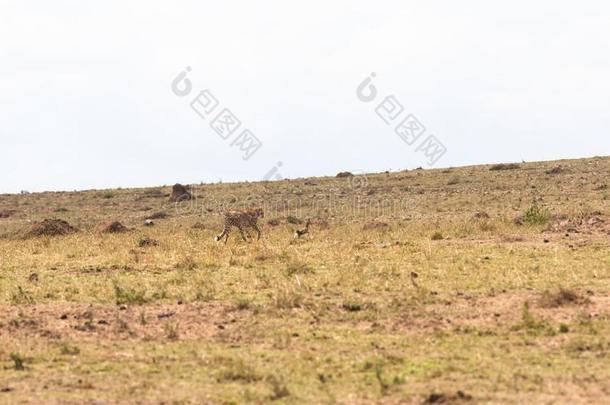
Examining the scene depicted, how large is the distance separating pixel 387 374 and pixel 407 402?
937 mm

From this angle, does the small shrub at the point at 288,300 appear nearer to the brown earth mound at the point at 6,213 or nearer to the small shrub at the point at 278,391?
the small shrub at the point at 278,391

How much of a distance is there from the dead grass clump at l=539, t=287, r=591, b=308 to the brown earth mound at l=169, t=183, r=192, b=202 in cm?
3157

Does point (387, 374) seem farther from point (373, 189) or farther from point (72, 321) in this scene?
point (373, 189)

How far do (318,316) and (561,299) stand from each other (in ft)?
10.5

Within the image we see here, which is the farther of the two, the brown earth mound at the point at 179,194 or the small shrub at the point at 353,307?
the brown earth mound at the point at 179,194

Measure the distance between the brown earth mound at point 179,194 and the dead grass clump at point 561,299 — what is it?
31566 millimetres

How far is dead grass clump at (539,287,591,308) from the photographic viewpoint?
12.4 m

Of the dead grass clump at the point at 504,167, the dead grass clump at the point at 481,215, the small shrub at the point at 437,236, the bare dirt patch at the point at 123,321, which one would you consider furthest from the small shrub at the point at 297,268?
the dead grass clump at the point at 504,167

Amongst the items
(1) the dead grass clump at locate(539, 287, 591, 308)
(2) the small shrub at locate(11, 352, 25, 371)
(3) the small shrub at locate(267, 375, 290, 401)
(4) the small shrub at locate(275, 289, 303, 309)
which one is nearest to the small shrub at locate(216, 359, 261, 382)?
(3) the small shrub at locate(267, 375, 290, 401)

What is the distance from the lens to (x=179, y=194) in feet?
143

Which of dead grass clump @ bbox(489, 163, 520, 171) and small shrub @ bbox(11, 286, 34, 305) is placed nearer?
small shrub @ bbox(11, 286, 34, 305)

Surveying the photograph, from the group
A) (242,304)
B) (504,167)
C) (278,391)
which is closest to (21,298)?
(242,304)

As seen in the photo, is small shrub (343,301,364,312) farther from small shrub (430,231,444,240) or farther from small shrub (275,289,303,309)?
small shrub (430,231,444,240)

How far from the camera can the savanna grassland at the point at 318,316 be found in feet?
29.2
